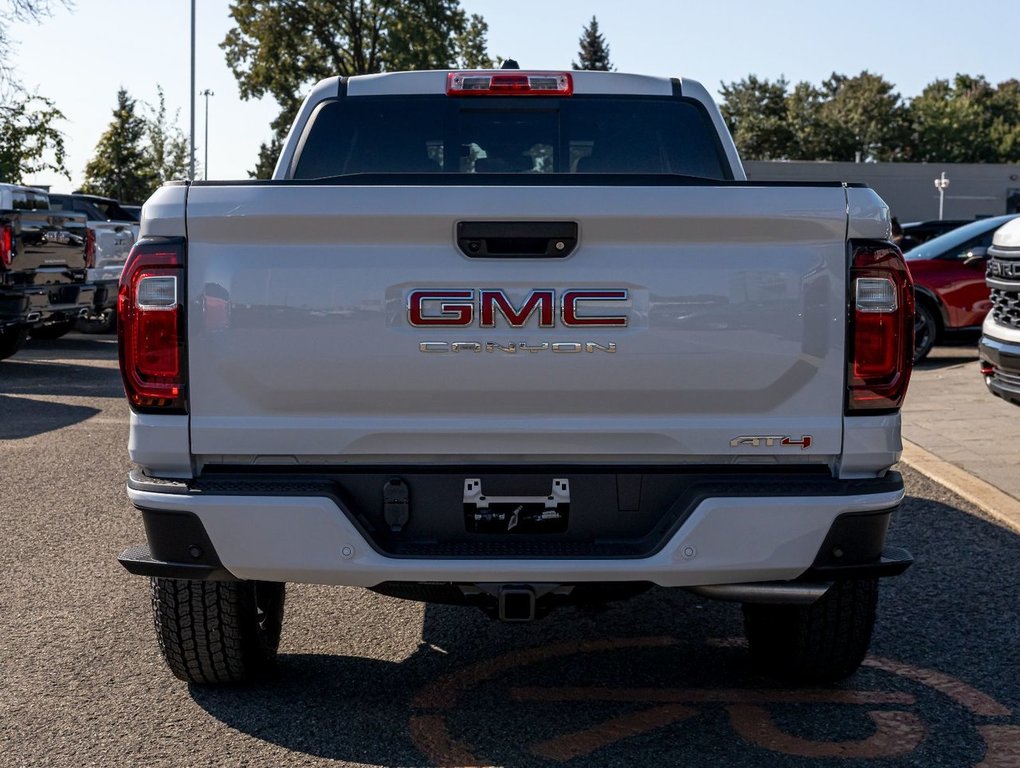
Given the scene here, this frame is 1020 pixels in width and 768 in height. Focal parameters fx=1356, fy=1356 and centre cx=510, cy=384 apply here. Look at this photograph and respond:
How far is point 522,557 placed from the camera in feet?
12.2

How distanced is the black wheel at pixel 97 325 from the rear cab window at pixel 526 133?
1457 cm

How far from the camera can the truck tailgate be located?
3.65 metres

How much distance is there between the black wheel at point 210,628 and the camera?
418cm

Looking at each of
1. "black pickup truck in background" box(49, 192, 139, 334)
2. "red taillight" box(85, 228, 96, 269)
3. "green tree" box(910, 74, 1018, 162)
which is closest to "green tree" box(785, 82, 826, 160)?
"green tree" box(910, 74, 1018, 162)

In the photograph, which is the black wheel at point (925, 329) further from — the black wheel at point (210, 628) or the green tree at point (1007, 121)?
the green tree at point (1007, 121)

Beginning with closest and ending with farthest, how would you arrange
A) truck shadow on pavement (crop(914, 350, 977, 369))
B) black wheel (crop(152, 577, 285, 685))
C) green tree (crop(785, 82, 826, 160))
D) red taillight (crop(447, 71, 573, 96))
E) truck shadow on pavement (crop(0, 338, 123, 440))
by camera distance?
black wheel (crop(152, 577, 285, 685)) < red taillight (crop(447, 71, 573, 96)) < truck shadow on pavement (crop(0, 338, 123, 440)) < truck shadow on pavement (crop(914, 350, 977, 369)) < green tree (crop(785, 82, 826, 160))

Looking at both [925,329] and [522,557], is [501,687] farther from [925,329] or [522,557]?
[925,329]

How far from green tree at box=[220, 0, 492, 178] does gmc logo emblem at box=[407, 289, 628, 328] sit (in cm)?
4597

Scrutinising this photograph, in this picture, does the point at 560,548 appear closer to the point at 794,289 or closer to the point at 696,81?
the point at 794,289

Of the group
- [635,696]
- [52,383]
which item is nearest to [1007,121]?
[52,383]

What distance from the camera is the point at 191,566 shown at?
12.4ft

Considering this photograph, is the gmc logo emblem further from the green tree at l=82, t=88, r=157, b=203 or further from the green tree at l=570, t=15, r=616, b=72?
the green tree at l=570, t=15, r=616, b=72

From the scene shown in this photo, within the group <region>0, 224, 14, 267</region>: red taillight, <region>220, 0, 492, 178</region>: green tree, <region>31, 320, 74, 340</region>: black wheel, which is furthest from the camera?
<region>220, 0, 492, 178</region>: green tree

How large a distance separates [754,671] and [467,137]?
2.44m
